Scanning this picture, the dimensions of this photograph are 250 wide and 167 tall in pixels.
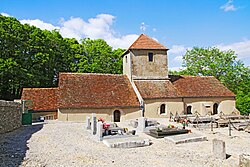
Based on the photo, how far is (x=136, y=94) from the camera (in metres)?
27.7

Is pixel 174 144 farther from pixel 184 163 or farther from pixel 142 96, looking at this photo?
pixel 142 96

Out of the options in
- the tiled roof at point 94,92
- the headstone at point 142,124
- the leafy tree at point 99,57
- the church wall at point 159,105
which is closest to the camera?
the headstone at point 142,124

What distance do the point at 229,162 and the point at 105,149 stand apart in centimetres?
642

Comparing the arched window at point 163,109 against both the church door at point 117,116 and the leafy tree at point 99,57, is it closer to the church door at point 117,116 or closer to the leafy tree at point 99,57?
the church door at point 117,116

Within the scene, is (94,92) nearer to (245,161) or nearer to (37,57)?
(37,57)

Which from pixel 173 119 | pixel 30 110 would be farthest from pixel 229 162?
pixel 30 110

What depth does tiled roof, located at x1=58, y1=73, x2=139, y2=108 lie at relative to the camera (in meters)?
25.1

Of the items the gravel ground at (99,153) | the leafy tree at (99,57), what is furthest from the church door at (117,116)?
the leafy tree at (99,57)

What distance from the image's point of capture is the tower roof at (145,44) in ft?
96.3

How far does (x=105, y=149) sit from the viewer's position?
12938 mm

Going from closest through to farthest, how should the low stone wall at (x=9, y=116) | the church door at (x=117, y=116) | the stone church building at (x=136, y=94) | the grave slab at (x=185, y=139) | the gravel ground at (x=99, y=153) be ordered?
the gravel ground at (x=99, y=153) < the grave slab at (x=185, y=139) < the low stone wall at (x=9, y=116) < the stone church building at (x=136, y=94) < the church door at (x=117, y=116)

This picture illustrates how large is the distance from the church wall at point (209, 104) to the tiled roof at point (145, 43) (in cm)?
789

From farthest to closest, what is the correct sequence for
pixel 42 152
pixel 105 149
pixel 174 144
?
pixel 174 144
pixel 105 149
pixel 42 152

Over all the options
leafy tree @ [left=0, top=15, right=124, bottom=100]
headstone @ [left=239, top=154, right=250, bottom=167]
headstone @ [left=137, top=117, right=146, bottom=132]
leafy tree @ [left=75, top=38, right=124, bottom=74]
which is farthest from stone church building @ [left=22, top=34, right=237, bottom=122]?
headstone @ [left=239, top=154, right=250, bottom=167]
